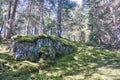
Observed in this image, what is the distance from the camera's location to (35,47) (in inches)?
553

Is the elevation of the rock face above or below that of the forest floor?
above

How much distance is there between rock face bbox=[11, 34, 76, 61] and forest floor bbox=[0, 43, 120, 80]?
49 cm

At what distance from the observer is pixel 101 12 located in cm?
3775

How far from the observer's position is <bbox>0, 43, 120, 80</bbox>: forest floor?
448 inches

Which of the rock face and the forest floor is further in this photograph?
the rock face

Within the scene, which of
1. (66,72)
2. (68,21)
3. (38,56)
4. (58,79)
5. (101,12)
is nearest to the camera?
(58,79)

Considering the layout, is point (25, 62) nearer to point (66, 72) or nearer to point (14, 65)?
point (14, 65)

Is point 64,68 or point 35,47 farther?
point 35,47

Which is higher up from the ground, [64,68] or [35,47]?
[35,47]

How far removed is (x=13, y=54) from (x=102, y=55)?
6632 mm

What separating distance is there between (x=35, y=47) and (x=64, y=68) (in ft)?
8.70

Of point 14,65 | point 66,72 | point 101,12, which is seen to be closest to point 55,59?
point 66,72

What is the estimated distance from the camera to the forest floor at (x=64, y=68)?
11.4 metres

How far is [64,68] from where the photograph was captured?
1282 centimetres
